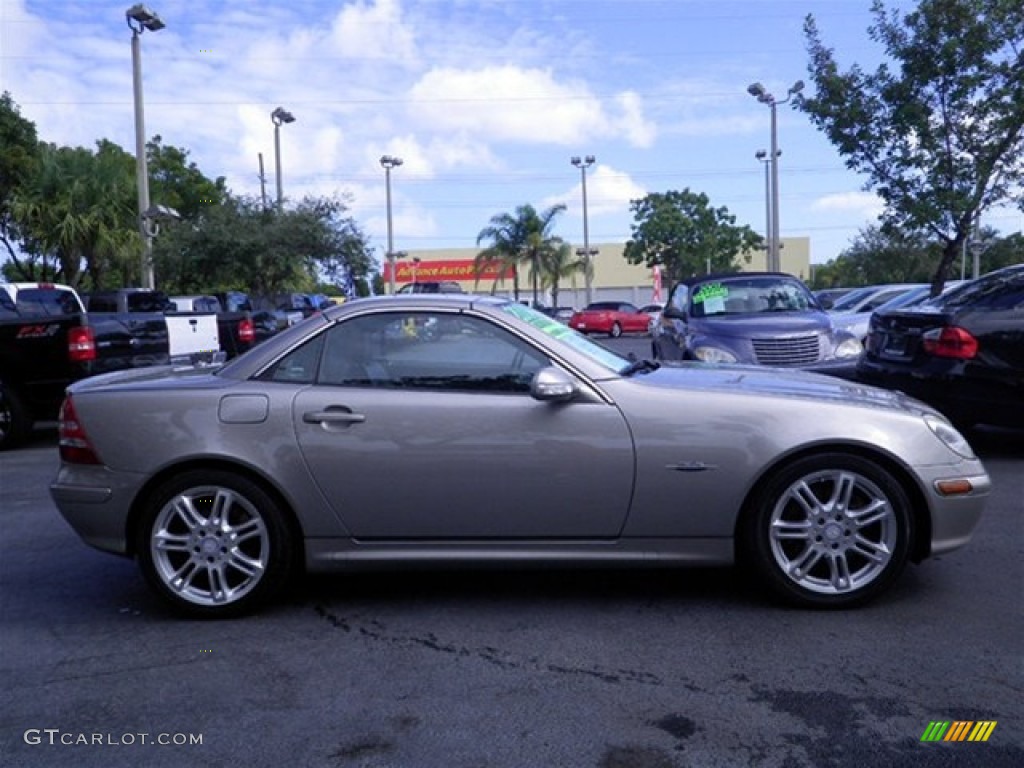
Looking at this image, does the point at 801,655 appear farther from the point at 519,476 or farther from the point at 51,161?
the point at 51,161

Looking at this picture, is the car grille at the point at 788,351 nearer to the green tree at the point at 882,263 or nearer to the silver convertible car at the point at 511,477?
the silver convertible car at the point at 511,477

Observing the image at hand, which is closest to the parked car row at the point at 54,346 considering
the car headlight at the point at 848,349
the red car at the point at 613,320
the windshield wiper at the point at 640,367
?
the windshield wiper at the point at 640,367

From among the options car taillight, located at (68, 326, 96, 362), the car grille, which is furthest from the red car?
car taillight, located at (68, 326, 96, 362)

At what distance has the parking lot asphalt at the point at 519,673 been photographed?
3.15m

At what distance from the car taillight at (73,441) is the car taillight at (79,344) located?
5451 mm

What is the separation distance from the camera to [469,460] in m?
4.20

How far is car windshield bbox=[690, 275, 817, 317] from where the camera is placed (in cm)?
1012

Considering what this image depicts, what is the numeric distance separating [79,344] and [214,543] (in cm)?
614

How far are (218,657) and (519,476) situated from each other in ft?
4.87

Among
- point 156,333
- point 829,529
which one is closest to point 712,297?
point 156,333

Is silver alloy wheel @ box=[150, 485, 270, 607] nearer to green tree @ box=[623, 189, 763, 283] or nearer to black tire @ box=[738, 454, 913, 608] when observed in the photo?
black tire @ box=[738, 454, 913, 608]

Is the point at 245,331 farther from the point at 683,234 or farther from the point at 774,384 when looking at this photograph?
the point at 683,234

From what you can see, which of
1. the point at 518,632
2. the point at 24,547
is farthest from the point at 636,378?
the point at 24,547

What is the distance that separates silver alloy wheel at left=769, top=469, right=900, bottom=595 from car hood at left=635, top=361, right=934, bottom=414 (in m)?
0.39
